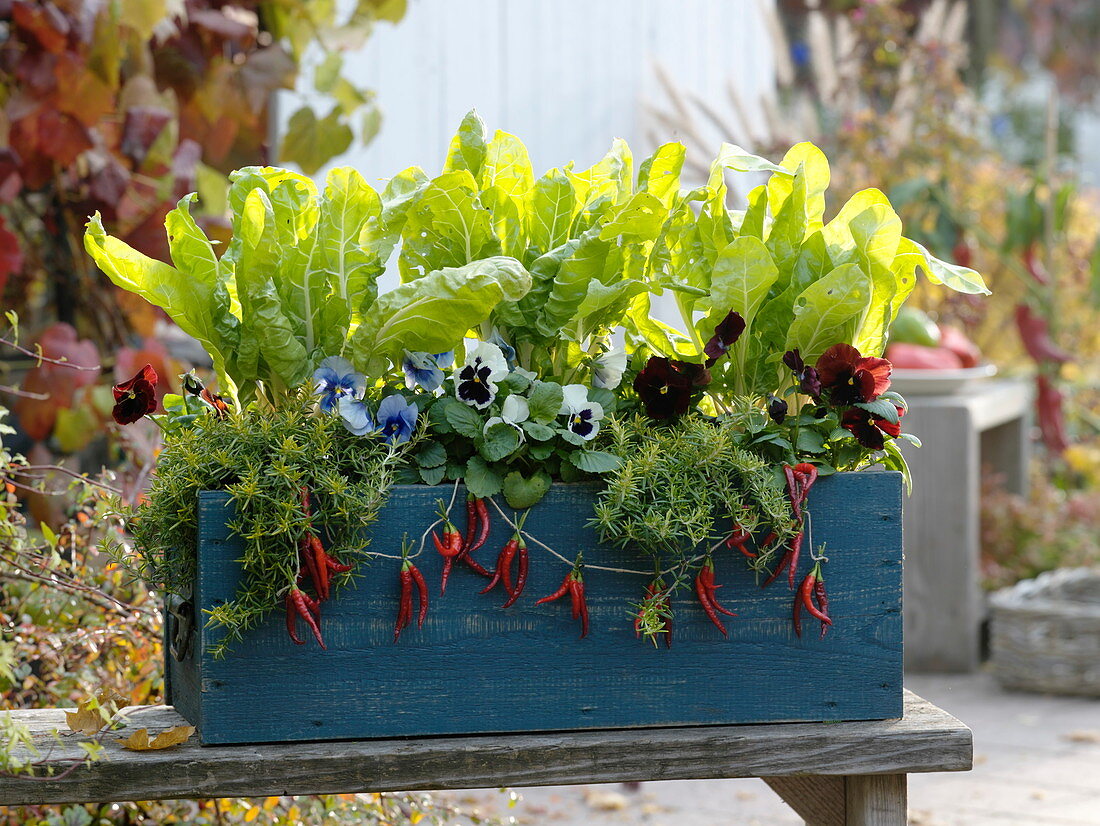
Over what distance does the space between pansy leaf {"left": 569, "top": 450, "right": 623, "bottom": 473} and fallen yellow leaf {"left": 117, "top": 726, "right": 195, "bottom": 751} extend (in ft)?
1.30

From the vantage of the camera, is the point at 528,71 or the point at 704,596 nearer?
the point at 704,596

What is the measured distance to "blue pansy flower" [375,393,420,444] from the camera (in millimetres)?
1032

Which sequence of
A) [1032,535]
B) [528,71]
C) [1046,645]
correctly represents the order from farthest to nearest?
[1032,535]
[1046,645]
[528,71]

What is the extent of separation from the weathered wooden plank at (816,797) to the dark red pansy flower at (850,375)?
1.21 feet

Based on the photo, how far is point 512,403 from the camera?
1035 mm

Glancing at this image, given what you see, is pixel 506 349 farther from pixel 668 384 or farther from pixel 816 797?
pixel 816 797

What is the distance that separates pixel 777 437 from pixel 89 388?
1.36 meters

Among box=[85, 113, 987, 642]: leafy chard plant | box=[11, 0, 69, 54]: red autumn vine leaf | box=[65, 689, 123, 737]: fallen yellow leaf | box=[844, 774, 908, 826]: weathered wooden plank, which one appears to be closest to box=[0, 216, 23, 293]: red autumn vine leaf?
box=[11, 0, 69, 54]: red autumn vine leaf

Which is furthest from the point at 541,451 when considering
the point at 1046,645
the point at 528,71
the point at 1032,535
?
the point at 1032,535

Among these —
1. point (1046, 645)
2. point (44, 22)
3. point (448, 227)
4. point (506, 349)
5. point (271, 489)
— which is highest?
point (44, 22)

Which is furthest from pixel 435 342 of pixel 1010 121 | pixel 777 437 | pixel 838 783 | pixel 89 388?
pixel 1010 121

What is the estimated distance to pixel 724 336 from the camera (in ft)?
3.56

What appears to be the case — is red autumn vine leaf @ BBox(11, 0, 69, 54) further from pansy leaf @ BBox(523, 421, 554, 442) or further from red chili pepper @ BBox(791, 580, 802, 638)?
red chili pepper @ BBox(791, 580, 802, 638)

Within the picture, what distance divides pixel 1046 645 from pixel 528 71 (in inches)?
77.6
